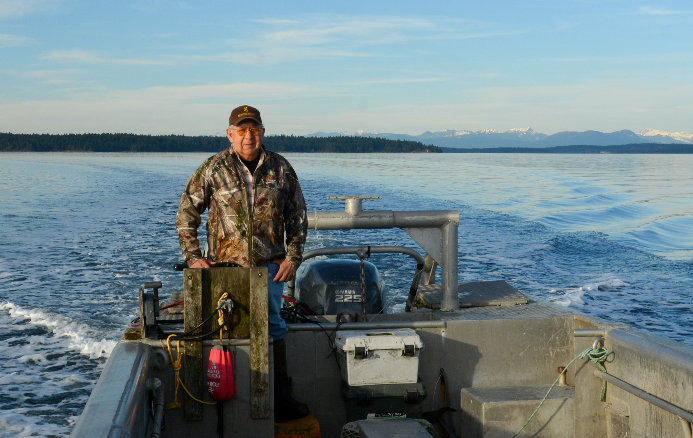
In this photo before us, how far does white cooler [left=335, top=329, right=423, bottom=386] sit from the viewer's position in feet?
13.9

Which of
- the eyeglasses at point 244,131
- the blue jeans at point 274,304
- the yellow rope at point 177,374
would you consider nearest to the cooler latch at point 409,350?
the blue jeans at point 274,304

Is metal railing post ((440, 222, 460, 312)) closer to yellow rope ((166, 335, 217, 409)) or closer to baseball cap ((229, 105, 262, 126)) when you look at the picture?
baseball cap ((229, 105, 262, 126))

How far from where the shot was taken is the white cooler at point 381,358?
4242mm

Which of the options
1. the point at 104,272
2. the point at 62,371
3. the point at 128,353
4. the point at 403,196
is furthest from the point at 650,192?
the point at 128,353

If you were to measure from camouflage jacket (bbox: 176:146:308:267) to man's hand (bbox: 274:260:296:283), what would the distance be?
53mm

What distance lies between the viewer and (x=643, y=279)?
14.0m

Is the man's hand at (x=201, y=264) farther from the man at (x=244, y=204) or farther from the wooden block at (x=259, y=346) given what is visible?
the wooden block at (x=259, y=346)

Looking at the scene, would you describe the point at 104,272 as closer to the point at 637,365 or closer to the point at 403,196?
the point at 637,365

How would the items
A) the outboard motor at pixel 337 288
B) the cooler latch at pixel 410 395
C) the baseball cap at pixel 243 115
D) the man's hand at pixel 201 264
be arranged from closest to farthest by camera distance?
the man's hand at pixel 201 264
the baseball cap at pixel 243 115
the cooler latch at pixel 410 395
the outboard motor at pixel 337 288

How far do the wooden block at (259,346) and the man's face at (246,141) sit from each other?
75cm

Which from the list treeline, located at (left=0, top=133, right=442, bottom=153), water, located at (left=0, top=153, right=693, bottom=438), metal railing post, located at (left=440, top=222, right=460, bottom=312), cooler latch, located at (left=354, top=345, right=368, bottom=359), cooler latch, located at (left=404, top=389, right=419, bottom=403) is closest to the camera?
cooler latch, located at (left=354, top=345, right=368, bottom=359)

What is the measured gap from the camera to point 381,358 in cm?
427

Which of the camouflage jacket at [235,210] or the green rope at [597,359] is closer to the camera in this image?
the camouflage jacket at [235,210]

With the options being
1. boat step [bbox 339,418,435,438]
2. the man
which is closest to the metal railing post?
boat step [bbox 339,418,435,438]
